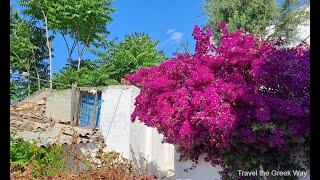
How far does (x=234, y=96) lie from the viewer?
5.57 metres

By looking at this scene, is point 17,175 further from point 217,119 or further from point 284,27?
point 284,27

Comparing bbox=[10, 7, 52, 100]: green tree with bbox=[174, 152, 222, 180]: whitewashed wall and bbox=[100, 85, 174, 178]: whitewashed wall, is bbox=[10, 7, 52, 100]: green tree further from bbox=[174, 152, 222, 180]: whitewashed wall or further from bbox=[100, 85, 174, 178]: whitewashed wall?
bbox=[174, 152, 222, 180]: whitewashed wall

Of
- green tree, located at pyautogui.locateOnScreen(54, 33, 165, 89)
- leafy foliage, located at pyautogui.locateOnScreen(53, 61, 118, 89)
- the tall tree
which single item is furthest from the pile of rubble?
the tall tree

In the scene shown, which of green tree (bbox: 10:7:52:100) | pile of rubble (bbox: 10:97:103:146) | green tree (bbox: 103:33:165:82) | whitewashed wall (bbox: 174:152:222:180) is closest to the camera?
whitewashed wall (bbox: 174:152:222:180)

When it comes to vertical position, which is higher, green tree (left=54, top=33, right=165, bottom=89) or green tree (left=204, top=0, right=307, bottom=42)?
green tree (left=204, top=0, right=307, bottom=42)

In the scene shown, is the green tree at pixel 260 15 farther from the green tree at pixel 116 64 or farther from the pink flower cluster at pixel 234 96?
the pink flower cluster at pixel 234 96

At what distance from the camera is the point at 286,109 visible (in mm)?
5309

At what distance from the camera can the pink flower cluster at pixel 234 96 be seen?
17.6 feet

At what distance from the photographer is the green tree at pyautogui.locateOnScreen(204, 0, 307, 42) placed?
11.1m

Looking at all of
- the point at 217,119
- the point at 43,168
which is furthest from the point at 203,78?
the point at 43,168

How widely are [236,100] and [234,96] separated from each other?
0.12 metres

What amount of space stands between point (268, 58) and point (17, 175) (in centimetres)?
349

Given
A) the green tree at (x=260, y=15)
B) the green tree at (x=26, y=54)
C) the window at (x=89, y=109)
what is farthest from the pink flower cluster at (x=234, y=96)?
the green tree at (x=26, y=54)

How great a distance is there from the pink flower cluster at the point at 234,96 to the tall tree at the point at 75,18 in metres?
9.40
